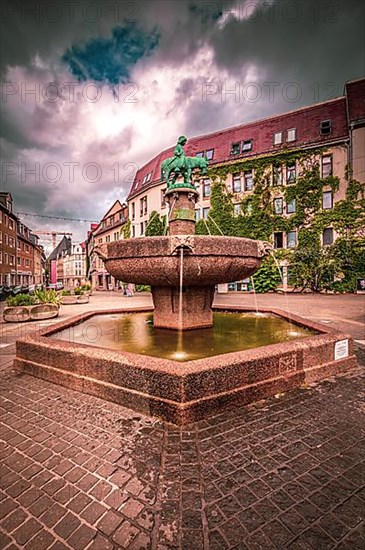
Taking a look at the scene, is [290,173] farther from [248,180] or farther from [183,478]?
[183,478]

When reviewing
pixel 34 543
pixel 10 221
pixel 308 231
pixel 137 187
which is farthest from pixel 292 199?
pixel 10 221

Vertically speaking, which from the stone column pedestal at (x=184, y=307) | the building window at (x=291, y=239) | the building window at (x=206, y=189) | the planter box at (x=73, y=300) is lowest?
the planter box at (x=73, y=300)

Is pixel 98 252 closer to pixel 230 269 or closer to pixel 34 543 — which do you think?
pixel 230 269

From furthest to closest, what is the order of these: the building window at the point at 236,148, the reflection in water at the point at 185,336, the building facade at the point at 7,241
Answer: the building facade at the point at 7,241 → the building window at the point at 236,148 → the reflection in water at the point at 185,336

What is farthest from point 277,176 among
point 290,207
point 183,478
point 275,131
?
point 183,478

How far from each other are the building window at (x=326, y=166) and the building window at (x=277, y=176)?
11.7 ft

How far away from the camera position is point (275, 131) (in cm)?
2788

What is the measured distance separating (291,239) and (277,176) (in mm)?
6171

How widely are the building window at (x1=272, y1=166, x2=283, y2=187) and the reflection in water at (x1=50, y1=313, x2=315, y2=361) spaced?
23504 millimetres

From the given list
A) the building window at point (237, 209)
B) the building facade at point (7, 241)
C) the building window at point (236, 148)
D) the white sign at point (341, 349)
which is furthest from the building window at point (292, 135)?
the building facade at point (7, 241)

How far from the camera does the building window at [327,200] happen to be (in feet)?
80.8

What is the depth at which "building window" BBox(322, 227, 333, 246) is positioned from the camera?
24.6 meters

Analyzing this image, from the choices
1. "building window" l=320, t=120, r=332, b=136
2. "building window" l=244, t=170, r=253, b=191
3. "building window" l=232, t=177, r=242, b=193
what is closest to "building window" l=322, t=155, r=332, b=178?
"building window" l=320, t=120, r=332, b=136

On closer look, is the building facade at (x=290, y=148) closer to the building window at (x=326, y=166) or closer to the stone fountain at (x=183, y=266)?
the building window at (x=326, y=166)
